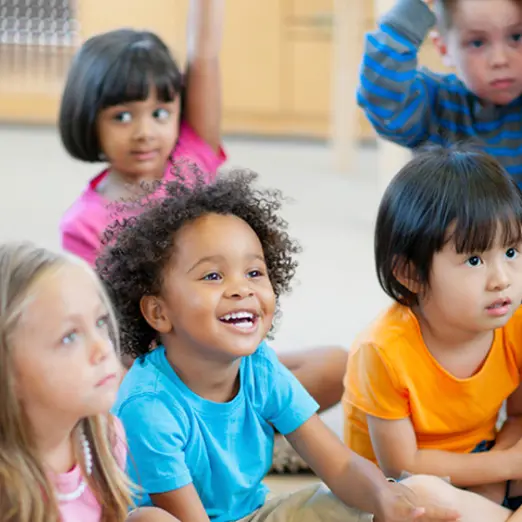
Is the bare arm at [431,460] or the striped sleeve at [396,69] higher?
the striped sleeve at [396,69]

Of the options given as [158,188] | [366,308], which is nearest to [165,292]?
[158,188]

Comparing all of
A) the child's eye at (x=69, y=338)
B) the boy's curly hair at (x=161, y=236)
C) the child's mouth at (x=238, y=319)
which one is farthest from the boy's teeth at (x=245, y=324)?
the child's eye at (x=69, y=338)

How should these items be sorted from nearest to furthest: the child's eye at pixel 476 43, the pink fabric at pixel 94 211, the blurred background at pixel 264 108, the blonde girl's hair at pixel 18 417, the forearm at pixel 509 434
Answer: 1. the blonde girl's hair at pixel 18 417
2. the forearm at pixel 509 434
3. the child's eye at pixel 476 43
4. the pink fabric at pixel 94 211
5. the blurred background at pixel 264 108

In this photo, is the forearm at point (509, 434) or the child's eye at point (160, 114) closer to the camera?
the forearm at point (509, 434)

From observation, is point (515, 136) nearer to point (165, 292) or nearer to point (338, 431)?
point (338, 431)

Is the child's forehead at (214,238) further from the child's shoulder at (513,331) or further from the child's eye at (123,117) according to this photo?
the child's eye at (123,117)

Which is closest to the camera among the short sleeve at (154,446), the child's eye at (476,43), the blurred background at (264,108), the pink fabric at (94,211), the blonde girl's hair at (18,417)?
the blonde girl's hair at (18,417)

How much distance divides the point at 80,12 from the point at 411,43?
2563 mm

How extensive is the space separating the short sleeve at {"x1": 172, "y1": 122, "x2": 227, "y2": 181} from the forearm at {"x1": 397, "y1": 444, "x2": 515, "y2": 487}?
579 mm

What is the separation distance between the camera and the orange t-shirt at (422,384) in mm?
1190

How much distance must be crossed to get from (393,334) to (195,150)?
52 centimetres

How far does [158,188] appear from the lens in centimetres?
122

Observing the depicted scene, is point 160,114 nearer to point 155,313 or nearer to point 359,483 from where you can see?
point 155,313

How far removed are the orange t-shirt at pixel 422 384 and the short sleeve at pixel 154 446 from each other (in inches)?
10.1
